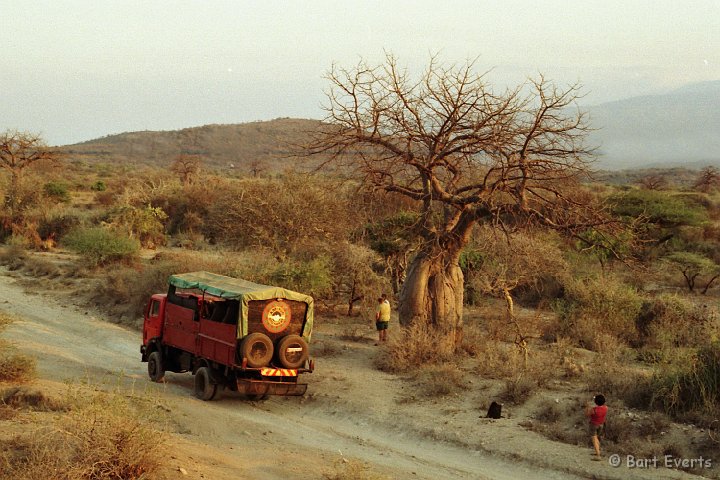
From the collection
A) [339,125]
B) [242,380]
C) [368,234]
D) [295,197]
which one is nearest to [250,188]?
[295,197]

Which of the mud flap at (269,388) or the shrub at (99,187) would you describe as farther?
the shrub at (99,187)

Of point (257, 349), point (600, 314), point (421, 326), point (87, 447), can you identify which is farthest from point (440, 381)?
point (87, 447)

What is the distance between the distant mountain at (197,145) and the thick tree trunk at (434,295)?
3395 inches

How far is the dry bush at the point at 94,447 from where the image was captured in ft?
23.6

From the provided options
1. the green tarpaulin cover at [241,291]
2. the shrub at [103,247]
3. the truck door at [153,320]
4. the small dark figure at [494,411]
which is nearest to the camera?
the small dark figure at [494,411]

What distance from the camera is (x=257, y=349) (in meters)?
12.9

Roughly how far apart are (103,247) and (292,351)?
52.7ft

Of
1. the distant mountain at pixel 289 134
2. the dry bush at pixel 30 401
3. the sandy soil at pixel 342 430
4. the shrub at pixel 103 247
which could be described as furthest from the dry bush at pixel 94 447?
the distant mountain at pixel 289 134

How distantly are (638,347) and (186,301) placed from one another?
10.5 meters

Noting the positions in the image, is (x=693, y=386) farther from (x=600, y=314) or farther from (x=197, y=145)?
(x=197, y=145)

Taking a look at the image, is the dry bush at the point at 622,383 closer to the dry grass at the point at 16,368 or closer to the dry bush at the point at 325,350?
the dry bush at the point at 325,350

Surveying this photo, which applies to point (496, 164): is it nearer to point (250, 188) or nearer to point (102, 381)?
point (102, 381)

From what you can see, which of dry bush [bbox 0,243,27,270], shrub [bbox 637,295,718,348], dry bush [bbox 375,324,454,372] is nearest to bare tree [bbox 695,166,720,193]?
shrub [bbox 637,295,718,348]

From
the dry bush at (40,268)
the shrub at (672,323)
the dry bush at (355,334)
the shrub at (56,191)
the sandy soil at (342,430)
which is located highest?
the shrub at (56,191)
